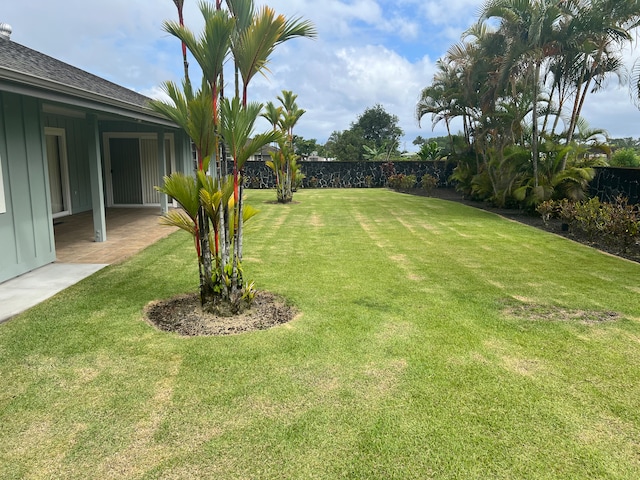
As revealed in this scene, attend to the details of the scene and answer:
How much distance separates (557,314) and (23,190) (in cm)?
657

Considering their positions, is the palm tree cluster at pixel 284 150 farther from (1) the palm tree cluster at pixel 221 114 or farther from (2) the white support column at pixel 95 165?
(1) the palm tree cluster at pixel 221 114

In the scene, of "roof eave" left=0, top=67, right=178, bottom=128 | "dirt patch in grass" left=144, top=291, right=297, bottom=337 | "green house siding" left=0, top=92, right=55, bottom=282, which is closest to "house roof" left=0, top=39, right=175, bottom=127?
"roof eave" left=0, top=67, right=178, bottom=128

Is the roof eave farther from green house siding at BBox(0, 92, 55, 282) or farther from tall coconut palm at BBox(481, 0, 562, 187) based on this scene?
tall coconut palm at BBox(481, 0, 562, 187)

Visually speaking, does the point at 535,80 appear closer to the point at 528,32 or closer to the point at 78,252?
the point at 528,32

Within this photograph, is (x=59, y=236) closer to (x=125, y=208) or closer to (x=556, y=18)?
(x=125, y=208)

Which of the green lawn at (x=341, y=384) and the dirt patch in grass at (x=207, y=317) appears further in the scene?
the dirt patch in grass at (x=207, y=317)

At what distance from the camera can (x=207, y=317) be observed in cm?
454

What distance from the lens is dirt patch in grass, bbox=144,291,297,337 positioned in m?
4.27

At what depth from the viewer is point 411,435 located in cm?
267

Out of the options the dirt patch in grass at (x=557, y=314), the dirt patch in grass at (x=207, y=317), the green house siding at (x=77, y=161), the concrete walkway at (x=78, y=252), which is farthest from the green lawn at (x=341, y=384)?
the green house siding at (x=77, y=161)

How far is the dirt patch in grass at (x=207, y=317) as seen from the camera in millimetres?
4266

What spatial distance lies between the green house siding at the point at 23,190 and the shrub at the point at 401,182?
1664cm

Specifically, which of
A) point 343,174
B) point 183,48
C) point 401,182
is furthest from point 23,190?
point 343,174

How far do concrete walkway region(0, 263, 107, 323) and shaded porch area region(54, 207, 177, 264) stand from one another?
1.54ft
